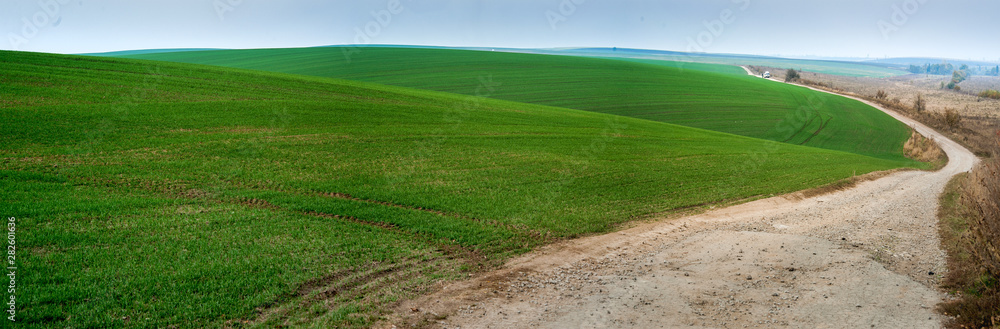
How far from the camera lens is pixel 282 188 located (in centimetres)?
1759

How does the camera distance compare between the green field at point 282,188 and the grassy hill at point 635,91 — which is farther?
the grassy hill at point 635,91

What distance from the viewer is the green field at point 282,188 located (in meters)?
10.5

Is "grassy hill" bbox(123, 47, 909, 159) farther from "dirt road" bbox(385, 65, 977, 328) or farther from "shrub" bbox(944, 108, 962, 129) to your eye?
"dirt road" bbox(385, 65, 977, 328)

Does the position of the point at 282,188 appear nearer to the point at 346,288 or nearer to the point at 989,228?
the point at 346,288

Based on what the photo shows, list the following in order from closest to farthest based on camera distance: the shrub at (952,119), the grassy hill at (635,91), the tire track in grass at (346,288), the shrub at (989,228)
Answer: the tire track in grass at (346,288) < the shrub at (989,228) < the grassy hill at (635,91) < the shrub at (952,119)

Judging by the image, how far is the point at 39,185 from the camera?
15367 millimetres

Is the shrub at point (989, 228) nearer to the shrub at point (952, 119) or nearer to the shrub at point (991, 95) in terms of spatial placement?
the shrub at point (952, 119)

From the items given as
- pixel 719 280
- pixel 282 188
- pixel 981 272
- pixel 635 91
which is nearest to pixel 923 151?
pixel 635 91

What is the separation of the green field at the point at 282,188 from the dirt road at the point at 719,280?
1.27 meters

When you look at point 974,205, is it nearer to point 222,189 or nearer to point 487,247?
point 487,247

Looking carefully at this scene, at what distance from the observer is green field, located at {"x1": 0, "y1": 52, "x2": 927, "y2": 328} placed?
10.5m

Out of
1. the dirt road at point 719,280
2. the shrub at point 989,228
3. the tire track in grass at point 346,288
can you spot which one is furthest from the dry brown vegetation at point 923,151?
the tire track in grass at point 346,288

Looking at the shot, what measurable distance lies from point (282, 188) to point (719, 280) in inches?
573

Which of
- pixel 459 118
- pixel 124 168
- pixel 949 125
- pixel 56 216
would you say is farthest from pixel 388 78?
pixel 949 125
